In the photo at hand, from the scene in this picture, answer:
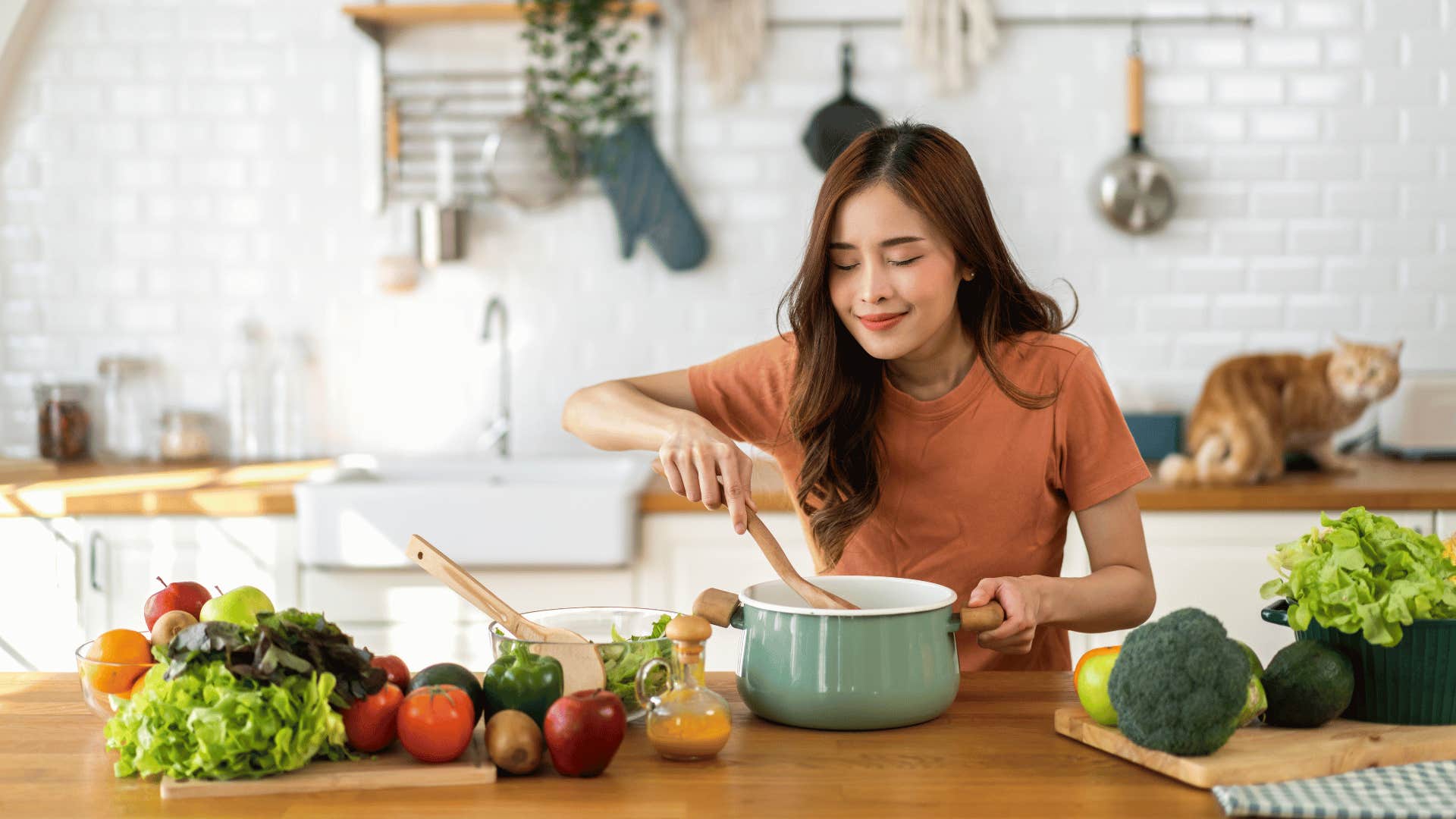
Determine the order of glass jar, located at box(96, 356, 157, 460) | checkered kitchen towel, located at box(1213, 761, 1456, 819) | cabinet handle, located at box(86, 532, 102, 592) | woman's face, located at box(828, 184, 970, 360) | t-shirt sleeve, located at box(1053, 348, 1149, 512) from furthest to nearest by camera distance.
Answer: glass jar, located at box(96, 356, 157, 460)
cabinet handle, located at box(86, 532, 102, 592)
t-shirt sleeve, located at box(1053, 348, 1149, 512)
woman's face, located at box(828, 184, 970, 360)
checkered kitchen towel, located at box(1213, 761, 1456, 819)

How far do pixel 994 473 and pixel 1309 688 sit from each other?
0.59 m

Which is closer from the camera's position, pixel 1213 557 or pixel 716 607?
pixel 716 607

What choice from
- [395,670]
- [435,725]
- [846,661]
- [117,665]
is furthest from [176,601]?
[846,661]

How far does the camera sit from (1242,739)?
126 cm

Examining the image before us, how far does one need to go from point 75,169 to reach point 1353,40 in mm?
3404

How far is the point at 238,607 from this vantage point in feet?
4.24

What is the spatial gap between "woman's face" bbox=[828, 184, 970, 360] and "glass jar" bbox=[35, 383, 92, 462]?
261 centimetres

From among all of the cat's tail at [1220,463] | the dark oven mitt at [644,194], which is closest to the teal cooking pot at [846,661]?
the cat's tail at [1220,463]

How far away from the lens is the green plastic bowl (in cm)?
130

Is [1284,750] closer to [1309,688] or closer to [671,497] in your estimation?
[1309,688]

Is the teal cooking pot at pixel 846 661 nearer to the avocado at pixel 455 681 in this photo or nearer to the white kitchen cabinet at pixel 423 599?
the avocado at pixel 455 681

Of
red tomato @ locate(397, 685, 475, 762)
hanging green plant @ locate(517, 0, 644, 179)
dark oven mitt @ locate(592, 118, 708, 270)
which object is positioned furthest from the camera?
dark oven mitt @ locate(592, 118, 708, 270)

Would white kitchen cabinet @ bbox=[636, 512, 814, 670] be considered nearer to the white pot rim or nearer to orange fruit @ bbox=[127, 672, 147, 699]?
the white pot rim

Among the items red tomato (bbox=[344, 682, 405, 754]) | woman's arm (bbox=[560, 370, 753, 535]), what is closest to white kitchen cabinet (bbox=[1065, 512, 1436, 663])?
woman's arm (bbox=[560, 370, 753, 535])
